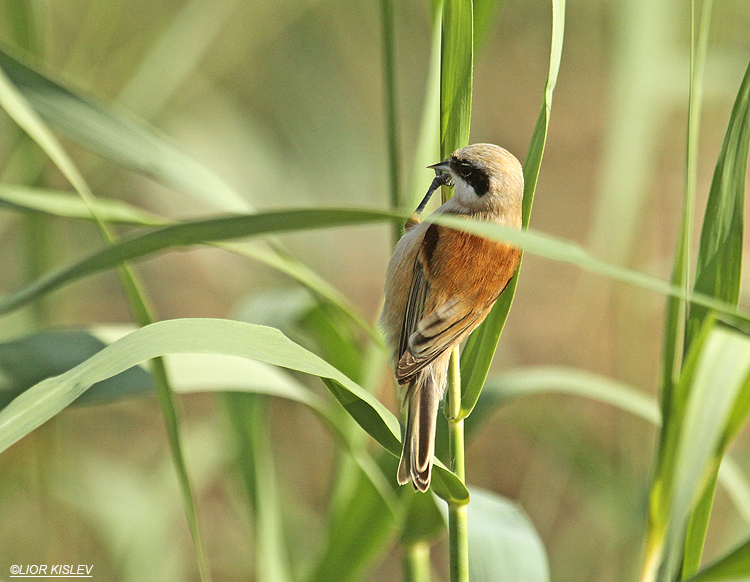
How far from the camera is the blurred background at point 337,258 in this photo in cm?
171

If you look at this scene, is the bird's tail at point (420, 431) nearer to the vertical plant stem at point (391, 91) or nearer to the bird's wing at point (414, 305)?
the bird's wing at point (414, 305)

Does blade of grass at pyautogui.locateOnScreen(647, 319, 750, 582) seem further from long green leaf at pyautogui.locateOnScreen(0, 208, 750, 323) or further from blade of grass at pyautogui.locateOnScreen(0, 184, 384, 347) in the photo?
blade of grass at pyautogui.locateOnScreen(0, 184, 384, 347)

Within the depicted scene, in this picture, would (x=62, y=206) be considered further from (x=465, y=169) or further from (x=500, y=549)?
(x=500, y=549)

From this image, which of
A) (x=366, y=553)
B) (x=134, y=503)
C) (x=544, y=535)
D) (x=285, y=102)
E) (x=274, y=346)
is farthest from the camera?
(x=285, y=102)

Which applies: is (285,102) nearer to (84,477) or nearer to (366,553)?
(84,477)

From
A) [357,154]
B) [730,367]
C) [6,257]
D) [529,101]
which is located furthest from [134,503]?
[529,101]

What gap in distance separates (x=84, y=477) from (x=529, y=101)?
237cm

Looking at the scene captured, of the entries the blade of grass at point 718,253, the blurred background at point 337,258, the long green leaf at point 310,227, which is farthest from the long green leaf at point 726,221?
the blurred background at point 337,258

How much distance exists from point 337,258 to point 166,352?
2444 millimetres

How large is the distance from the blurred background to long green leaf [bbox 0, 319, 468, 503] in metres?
1.14

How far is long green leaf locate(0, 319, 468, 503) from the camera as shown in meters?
0.45

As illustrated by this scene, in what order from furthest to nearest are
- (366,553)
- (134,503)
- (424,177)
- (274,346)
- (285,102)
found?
(285,102)
(134,503)
(366,553)
(424,177)
(274,346)

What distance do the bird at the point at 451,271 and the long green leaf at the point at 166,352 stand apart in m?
0.16

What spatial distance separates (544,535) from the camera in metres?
2.40
